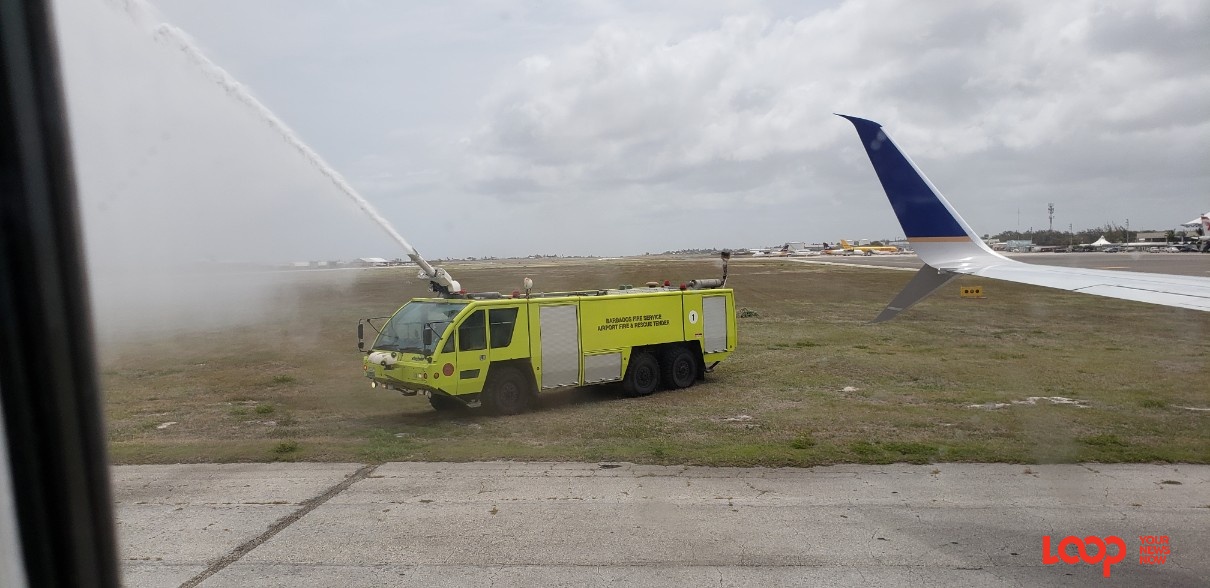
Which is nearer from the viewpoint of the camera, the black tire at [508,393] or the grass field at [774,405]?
the grass field at [774,405]

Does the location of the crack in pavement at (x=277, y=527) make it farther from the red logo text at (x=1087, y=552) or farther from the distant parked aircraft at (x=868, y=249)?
the distant parked aircraft at (x=868, y=249)

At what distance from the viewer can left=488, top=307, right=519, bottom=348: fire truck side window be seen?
1513 centimetres

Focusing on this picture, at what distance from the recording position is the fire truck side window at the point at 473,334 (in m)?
14.7

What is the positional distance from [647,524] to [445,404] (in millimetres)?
8379

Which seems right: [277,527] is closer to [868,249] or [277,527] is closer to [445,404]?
[445,404]

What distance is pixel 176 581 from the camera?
279 inches

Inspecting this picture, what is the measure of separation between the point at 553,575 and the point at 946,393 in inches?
454

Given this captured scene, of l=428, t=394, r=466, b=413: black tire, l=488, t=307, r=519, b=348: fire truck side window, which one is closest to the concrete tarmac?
l=488, t=307, r=519, b=348: fire truck side window

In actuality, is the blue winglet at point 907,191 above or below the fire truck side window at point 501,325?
above

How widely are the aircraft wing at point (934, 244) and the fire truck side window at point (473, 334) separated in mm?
6968

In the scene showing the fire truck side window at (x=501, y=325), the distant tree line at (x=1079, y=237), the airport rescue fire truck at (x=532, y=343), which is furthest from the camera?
the distant tree line at (x=1079, y=237)

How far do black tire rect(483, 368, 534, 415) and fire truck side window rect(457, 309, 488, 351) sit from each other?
695 mm

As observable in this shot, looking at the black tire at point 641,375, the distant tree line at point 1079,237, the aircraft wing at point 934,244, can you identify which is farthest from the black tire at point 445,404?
the distant tree line at point 1079,237

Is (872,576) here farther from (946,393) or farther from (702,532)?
(946,393)
